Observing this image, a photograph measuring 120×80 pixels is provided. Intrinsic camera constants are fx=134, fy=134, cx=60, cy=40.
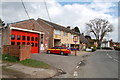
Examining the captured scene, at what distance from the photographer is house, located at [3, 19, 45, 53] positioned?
54.3 feet

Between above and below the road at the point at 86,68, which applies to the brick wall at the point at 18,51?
above

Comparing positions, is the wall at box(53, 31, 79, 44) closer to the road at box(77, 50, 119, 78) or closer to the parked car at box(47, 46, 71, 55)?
the parked car at box(47, 46, 71, 55)

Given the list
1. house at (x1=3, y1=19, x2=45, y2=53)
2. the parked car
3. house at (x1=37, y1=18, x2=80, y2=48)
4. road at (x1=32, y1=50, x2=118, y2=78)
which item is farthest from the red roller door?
road at (x1=32, y1=50, x2=118, y2=78)

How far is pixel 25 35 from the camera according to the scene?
19359mm

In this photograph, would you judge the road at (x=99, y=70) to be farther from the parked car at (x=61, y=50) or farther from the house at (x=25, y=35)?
the house at (x=25, y=35)

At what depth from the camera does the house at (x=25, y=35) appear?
16.6 meters

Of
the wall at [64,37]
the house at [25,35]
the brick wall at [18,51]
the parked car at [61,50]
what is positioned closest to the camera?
the brick wall at [18,51]

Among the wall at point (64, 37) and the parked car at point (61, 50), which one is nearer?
the parked car at point (61, 50)

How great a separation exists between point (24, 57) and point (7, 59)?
141 cm

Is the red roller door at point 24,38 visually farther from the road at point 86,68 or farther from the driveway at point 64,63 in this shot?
the road at point 86,68

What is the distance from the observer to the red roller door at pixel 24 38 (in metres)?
17.4

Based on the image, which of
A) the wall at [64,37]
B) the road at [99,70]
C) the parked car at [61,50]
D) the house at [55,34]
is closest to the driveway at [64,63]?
the road at [99,70]

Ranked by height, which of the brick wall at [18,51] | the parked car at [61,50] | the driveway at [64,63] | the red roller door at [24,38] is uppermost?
the red roller door at [24,38]

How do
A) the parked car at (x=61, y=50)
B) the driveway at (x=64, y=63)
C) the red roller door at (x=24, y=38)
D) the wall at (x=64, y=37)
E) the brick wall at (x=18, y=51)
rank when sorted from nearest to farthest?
the driveway at (x=64, y=63), the brick wall at (x=18, y=51), the red roller door at (x=24, y=38), the parked car at (x=61, y=50), the wall at (x=64, y=37)
